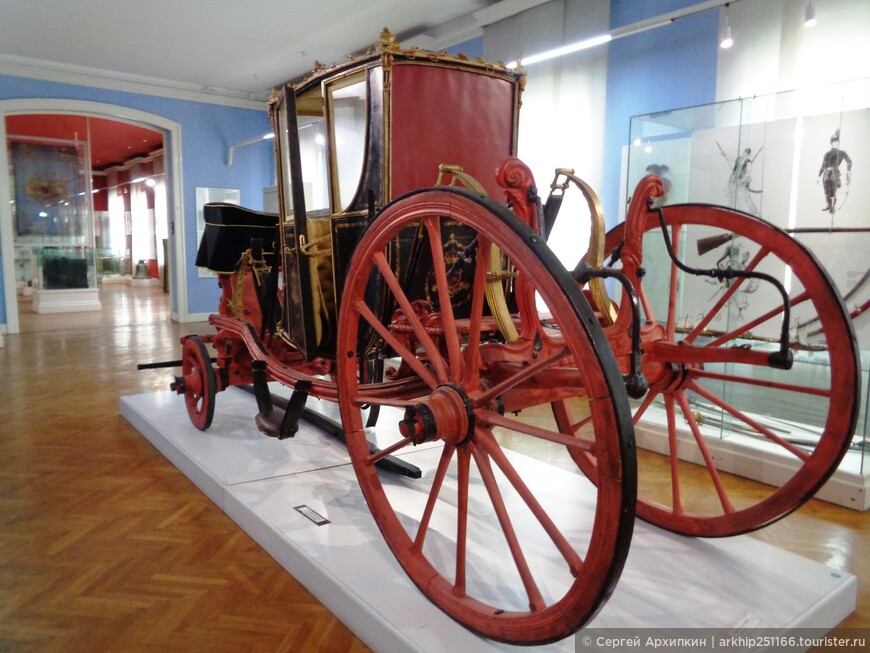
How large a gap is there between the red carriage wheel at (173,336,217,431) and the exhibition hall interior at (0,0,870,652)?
2cm

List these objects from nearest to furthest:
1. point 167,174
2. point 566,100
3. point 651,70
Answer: point 651,70 → point 566,100 → point 167,174

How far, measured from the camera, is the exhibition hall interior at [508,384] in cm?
177

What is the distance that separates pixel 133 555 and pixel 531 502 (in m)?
1.75

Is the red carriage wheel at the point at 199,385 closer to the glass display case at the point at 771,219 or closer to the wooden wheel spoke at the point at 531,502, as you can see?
the wooden wheel spoke at the point at 531,502

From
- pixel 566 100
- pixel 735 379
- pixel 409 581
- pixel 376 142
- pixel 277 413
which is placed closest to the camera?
pixel 409 581

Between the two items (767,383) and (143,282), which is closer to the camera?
(767,383)

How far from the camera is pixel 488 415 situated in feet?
5.66

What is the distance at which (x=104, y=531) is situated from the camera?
2756mm

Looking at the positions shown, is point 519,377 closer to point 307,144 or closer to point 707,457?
point 707,457

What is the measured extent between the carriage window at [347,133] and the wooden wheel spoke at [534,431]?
3.92ft

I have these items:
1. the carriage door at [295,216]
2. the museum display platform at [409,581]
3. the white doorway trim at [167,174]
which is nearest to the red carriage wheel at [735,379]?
the museum display platform at [409,581]

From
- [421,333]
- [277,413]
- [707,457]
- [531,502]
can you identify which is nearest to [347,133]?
[421,333]

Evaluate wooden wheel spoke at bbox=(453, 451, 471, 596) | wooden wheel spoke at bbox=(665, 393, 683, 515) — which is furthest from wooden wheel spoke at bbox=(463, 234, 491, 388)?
wooden wheel spoke at bbox=(665, 393, 683, 515)

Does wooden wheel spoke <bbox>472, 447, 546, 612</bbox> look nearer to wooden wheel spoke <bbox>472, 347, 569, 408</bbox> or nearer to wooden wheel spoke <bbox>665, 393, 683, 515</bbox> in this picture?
wooden wheel spoke <bbox>472, 347, 569, 408</bbox>
